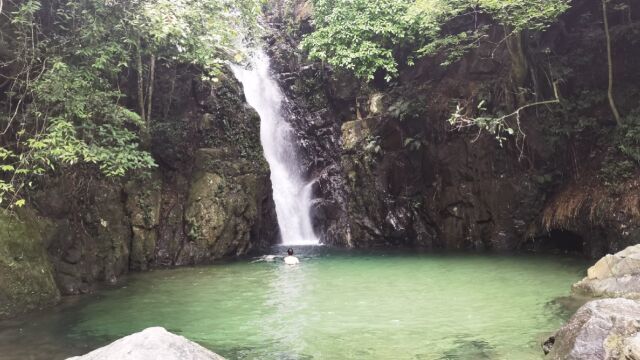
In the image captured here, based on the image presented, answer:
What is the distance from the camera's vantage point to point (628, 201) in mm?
12711

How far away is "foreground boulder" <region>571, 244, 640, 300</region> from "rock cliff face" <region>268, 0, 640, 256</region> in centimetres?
405

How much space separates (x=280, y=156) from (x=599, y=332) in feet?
54.3

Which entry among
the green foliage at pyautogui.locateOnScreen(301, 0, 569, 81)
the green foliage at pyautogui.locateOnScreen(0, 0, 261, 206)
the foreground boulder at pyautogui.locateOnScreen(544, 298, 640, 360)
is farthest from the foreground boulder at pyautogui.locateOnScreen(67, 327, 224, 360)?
the green foliage at pyautogui.locateOnScreen(301, 0, 569, 81)

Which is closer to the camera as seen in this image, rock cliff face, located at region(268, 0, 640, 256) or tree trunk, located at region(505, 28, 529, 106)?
rock cliff face, located at region(268, 0, 640, 256)

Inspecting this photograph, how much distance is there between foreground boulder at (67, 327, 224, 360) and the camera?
127 inches

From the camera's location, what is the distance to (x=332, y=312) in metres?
9.09

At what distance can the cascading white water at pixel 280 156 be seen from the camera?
1950 cm

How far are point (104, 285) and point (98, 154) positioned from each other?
3.99 m

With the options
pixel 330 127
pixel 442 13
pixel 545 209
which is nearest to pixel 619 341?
pixel 545 209

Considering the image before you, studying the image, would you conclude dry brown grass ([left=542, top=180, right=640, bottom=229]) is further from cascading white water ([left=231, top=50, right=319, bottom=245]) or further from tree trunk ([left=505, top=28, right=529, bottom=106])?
cascading white water ([left=231, top=50, right=319, bottom=245])

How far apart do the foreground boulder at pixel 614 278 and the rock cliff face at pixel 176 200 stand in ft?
33.7

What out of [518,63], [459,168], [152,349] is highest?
[518,63]

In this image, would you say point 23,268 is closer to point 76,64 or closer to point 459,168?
point 76,64

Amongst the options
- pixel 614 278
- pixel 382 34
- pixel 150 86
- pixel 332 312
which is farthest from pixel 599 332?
pixel 150 86
